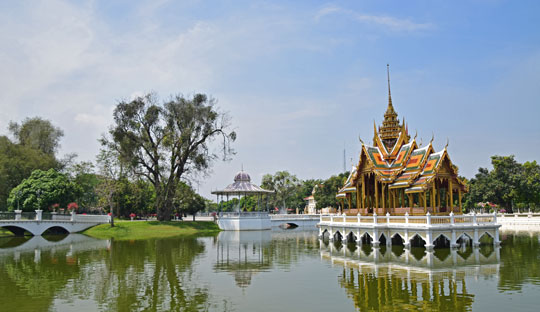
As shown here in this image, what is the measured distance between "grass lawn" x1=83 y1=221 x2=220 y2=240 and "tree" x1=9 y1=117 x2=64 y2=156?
76.9 feet

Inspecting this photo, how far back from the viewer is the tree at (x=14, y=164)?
5278cm

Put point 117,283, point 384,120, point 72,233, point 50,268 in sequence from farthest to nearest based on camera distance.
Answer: point 72,233 < point 384,120 < point 50,268 < point 117,283

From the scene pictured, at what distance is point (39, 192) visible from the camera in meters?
47.8

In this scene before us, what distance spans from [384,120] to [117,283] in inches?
1051

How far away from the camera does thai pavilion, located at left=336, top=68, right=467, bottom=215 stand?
2830 centimetres

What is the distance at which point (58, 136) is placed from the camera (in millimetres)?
66188

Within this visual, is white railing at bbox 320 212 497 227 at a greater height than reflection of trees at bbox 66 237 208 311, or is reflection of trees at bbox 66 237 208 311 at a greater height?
white railing at bbox 320 212 497 227

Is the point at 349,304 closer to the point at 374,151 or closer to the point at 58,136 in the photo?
the point at 374,151

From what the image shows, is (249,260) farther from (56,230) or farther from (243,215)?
(56,230)

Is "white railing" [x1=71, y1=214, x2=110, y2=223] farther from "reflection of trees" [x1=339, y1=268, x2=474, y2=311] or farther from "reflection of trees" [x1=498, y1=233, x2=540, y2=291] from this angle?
"reflection of trees" [x1=498, y1=233, x2=540, y2=291]

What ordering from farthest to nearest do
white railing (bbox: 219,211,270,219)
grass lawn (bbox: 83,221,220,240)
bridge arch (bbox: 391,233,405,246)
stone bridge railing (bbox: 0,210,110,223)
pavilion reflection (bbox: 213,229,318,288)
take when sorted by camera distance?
white railing (bbox: 219,211,270,219) < grass lawn (bbox: 83,221,220,240) < stone bridge railing (bbox: 0,210,110,223) < bridge arch (bbox: 391,233,405,246) < pavilion reflection (bbox: 213,229,318,288)

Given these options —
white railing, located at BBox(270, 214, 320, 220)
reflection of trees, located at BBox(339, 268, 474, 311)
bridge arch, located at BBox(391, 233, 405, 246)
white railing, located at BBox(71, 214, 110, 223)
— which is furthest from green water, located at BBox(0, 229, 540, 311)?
white railing, located at BBox(270, 214, 320, 220)

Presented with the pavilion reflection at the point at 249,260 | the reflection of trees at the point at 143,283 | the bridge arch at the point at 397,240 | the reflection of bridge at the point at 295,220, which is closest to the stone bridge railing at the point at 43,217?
the reflection of trees at the point at 143,283

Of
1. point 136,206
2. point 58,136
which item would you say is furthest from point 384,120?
point 58,136
